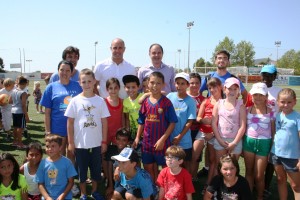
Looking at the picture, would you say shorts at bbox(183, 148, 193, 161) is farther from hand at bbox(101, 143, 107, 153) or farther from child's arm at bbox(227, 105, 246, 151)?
hand at bbox(101, 143, 107, 153)

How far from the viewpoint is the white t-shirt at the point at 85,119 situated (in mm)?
4457

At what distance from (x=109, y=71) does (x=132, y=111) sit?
40.7 inches

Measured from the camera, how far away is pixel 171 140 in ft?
15.4

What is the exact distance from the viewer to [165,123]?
4.45 m

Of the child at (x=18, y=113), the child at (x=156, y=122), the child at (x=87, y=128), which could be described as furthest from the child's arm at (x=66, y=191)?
the child at (x=18, y=113)

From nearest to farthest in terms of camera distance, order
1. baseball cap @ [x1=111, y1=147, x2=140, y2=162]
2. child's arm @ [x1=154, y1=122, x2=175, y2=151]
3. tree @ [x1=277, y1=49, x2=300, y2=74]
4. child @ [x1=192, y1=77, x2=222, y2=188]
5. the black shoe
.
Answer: baseball cap @ [x1=111, y1=147, x2=140, y2=162], child's arm @ [x1=154, y1=122, x2=175, y2=151], child @ [x1=192, y1=77, x2=222, y2=188], the black shoe, tree @ [x1=277, y1=49, x2=300, y2=74]

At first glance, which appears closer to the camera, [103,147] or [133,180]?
[133,180]

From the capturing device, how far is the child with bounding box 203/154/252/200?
378 cm

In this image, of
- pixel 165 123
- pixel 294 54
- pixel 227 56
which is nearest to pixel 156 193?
pixel 165 123

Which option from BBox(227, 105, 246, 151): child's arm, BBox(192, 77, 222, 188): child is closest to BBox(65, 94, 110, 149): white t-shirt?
BBox(192, 77, 222, 188): child

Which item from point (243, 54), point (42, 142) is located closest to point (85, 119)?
point (42, 142)

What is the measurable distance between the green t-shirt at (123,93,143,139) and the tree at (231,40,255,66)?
72583mm

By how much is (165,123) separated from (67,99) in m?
1.61

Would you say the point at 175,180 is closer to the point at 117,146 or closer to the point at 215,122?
the point at 215,122
